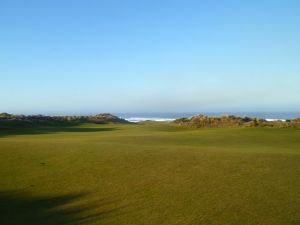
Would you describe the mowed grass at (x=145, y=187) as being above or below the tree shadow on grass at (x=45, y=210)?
above

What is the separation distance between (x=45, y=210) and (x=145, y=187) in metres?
2.64

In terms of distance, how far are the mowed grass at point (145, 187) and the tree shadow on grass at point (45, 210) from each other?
0.07ft

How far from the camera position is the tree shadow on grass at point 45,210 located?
8.54m

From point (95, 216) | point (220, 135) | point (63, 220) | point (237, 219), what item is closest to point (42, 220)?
point (63, 220)

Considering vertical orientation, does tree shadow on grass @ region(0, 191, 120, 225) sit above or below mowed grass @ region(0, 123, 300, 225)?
below

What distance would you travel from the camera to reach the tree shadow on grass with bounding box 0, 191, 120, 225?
28.0ft

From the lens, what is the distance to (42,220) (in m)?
8.61

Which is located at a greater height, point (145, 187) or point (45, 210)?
point (145, 187)

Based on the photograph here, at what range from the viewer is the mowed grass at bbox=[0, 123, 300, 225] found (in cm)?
839

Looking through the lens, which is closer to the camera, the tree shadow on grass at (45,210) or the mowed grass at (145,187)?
the mowed grass at (145,187)

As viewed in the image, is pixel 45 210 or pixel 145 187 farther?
pixel 145 187

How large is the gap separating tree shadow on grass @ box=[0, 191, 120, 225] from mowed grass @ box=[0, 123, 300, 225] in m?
0.02

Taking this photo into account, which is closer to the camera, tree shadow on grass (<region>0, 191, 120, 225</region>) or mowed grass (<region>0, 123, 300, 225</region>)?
mowed grass (<region>0, 123, 300, 225</region>)

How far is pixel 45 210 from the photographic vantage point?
9.52m
